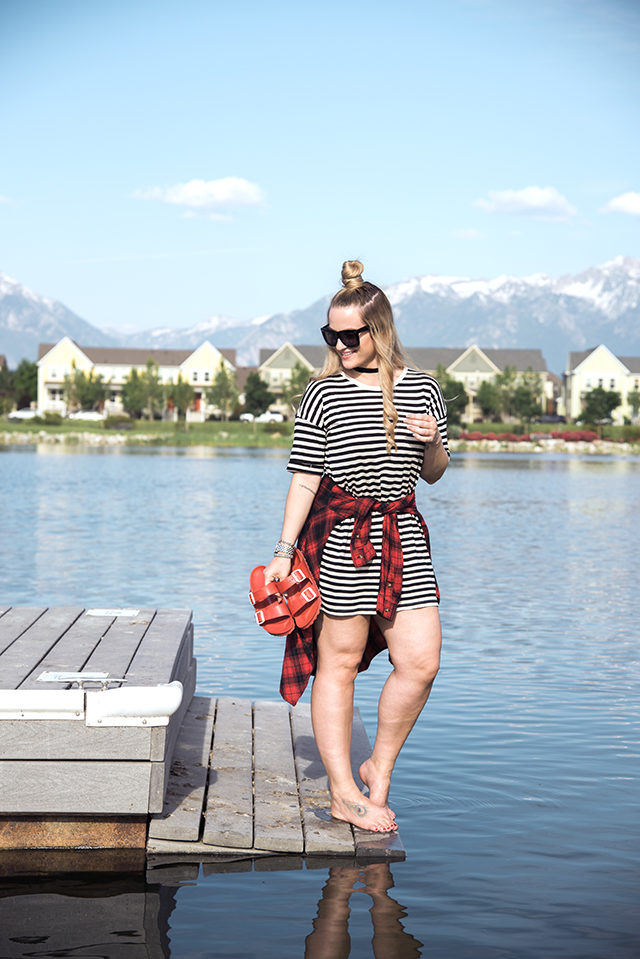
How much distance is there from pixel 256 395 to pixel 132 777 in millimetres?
105850

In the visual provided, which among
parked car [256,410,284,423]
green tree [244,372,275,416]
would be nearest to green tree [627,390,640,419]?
parked car [256,410,284,423]

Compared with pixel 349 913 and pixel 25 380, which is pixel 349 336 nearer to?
pixel 349 913

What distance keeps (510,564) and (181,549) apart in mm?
4964

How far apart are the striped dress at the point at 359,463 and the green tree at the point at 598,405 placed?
103m

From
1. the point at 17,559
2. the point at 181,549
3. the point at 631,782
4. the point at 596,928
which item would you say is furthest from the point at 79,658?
the point at 181,549

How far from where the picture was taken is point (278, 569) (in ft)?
16.4

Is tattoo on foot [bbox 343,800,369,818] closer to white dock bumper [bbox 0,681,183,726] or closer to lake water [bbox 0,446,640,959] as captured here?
lake water [bbox 0,446,640,959]

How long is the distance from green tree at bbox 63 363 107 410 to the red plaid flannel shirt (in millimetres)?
104937

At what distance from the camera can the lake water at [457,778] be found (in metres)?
4.54

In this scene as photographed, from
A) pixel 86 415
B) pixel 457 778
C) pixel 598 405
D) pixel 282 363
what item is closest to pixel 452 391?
pixel 598 405

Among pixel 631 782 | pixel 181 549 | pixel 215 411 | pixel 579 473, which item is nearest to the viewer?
pixel 631 782

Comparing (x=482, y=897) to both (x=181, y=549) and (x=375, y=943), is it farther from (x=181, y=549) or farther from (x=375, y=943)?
(x=181, y=549)

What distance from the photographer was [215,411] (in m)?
115

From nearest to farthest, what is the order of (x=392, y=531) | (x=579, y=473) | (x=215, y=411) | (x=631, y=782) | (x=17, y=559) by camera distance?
(x=392, y=531) < (x=631, y=782) < (x=17, y=559) < (x=579, y=473) < (x=215, y=411)
